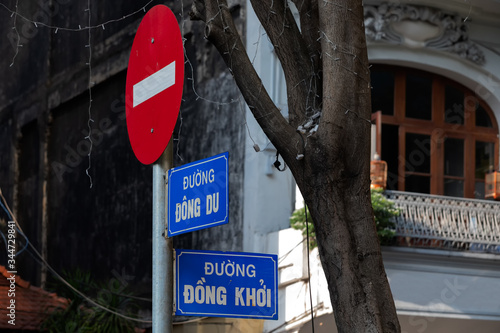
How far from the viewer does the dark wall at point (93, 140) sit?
534 inches

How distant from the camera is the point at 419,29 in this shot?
13.0 metres

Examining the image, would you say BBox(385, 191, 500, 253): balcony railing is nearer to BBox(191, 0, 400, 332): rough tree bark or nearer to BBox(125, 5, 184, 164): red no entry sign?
BBox(191, 0, 400, 332): rough tree bark

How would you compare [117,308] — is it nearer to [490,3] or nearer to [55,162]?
[55,162]

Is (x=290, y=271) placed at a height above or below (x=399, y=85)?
below

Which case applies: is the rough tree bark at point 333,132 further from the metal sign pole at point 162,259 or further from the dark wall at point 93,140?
the dark wall at point 93,140

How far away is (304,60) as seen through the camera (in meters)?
5.97

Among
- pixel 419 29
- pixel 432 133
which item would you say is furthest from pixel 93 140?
pixel 419 29

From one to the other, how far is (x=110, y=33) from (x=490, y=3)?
6887 mm

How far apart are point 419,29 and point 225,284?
28.6ft

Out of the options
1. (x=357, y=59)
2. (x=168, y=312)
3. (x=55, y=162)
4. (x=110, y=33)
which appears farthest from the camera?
(x=55, y=162)

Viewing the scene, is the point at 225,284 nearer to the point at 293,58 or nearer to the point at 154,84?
the point at 154,84

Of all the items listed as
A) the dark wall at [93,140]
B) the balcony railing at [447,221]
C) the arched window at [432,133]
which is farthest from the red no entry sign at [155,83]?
the arched window at [432,133]

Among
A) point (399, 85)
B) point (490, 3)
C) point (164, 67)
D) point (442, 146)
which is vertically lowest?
point (164, 67)

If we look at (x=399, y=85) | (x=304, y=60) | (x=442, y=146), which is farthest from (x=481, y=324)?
(x=304, y=60)
